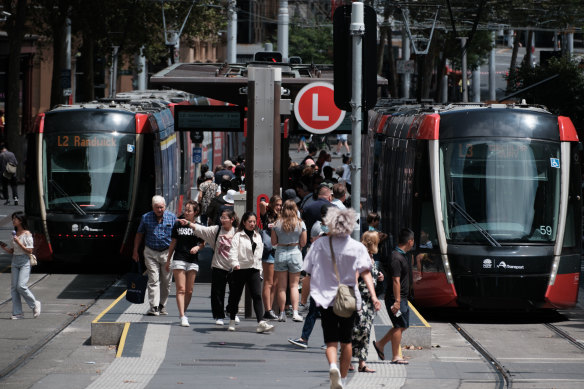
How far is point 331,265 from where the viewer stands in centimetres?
1001

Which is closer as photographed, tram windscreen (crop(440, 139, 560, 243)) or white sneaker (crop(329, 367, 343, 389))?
white sneaker (crop(329, 367, 343, 389))

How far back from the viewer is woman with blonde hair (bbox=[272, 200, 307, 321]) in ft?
45.4

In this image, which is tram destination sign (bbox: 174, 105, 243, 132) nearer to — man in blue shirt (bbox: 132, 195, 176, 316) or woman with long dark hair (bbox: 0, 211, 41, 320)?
man in blue shirt (bbox: 132, 195, 176, 316)

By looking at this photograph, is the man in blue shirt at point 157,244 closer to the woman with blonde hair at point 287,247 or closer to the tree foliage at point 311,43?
the woman with blonde hair at point 287,247

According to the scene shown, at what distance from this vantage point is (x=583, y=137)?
99.8ft

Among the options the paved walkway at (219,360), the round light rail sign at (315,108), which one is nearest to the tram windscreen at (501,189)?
the paved walkway at (219,360)

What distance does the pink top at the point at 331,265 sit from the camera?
995 centimetres

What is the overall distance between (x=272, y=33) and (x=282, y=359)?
79.2m

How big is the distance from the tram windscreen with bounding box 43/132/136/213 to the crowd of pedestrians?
4813 millimetres

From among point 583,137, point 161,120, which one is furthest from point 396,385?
point 583,137

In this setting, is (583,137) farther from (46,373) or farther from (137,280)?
(46,373)

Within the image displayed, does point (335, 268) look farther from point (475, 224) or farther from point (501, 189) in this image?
point (501, 189)

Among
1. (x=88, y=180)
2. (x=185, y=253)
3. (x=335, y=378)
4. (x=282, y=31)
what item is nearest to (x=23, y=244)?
(x=185, y=253)

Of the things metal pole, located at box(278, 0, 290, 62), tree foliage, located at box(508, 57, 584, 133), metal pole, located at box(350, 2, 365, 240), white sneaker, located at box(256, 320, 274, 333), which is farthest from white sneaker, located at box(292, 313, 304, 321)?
metal pole, located at box(278, 0, 290, 62)
